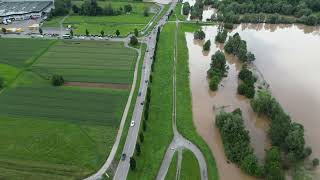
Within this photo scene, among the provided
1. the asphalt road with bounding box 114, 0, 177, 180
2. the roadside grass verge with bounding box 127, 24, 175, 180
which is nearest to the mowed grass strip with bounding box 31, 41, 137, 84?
the asphalt road with bounding box 114, 0, 177, 180

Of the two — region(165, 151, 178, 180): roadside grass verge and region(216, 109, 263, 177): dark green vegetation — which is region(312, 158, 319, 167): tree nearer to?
region(216, 109, 263, 177): dark green vegetation

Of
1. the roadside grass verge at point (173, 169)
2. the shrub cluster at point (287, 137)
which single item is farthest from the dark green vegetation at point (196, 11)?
the roadside grass verge at point (173, 169)

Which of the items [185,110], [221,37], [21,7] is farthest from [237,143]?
[21,7]

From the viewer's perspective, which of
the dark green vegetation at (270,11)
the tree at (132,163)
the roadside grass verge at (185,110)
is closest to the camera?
the tree at (132,163)

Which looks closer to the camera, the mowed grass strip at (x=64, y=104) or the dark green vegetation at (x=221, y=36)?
the mowed grass strip at (x=64, y=104)

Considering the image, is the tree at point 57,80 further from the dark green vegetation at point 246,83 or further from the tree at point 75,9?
the tree at point 75,9

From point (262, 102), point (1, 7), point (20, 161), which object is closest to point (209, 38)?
point (262, 102)

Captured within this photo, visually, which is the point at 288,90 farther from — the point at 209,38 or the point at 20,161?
the point at 20,161
